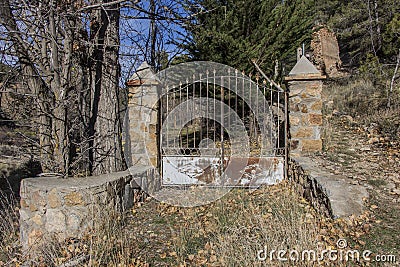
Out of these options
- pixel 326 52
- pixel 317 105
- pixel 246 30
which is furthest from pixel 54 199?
pixel 326 52

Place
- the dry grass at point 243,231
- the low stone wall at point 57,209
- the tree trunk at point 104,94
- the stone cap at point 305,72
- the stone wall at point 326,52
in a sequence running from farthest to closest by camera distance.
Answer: the stone wall at point 326,52, the stone cap at point 305,72, the tree trunk at point 104,94, the low stone wall at point 57,209, the dry grass at point 243,231

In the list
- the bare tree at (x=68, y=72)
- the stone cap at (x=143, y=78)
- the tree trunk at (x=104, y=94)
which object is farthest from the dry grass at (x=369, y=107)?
the bare tree at (x=68, y=72)

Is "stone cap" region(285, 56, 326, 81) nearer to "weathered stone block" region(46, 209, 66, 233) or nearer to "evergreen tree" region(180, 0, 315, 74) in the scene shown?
"evergreen tree" region(180, 0, 315, 74)

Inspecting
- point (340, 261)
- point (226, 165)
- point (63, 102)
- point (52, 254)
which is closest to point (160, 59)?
Answer: point (226, 165)

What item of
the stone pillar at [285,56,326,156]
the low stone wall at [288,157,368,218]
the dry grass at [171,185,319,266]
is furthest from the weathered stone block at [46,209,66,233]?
the stone pillar at [285,56,326,156]

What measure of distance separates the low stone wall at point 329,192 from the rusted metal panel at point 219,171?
77cm

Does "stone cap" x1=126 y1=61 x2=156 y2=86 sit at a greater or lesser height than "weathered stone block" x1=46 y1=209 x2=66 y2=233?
greater

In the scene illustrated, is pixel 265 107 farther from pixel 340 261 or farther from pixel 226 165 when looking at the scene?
pixel 340 261

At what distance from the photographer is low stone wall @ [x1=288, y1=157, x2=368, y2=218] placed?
3.04 m

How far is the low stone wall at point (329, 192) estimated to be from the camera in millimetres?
3041

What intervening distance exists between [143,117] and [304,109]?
104 inches

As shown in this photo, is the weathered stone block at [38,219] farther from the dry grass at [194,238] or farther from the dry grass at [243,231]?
the dry grass at [243,231]

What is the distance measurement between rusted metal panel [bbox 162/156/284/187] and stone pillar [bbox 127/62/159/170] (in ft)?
1.26

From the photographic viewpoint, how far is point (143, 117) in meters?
5.04
